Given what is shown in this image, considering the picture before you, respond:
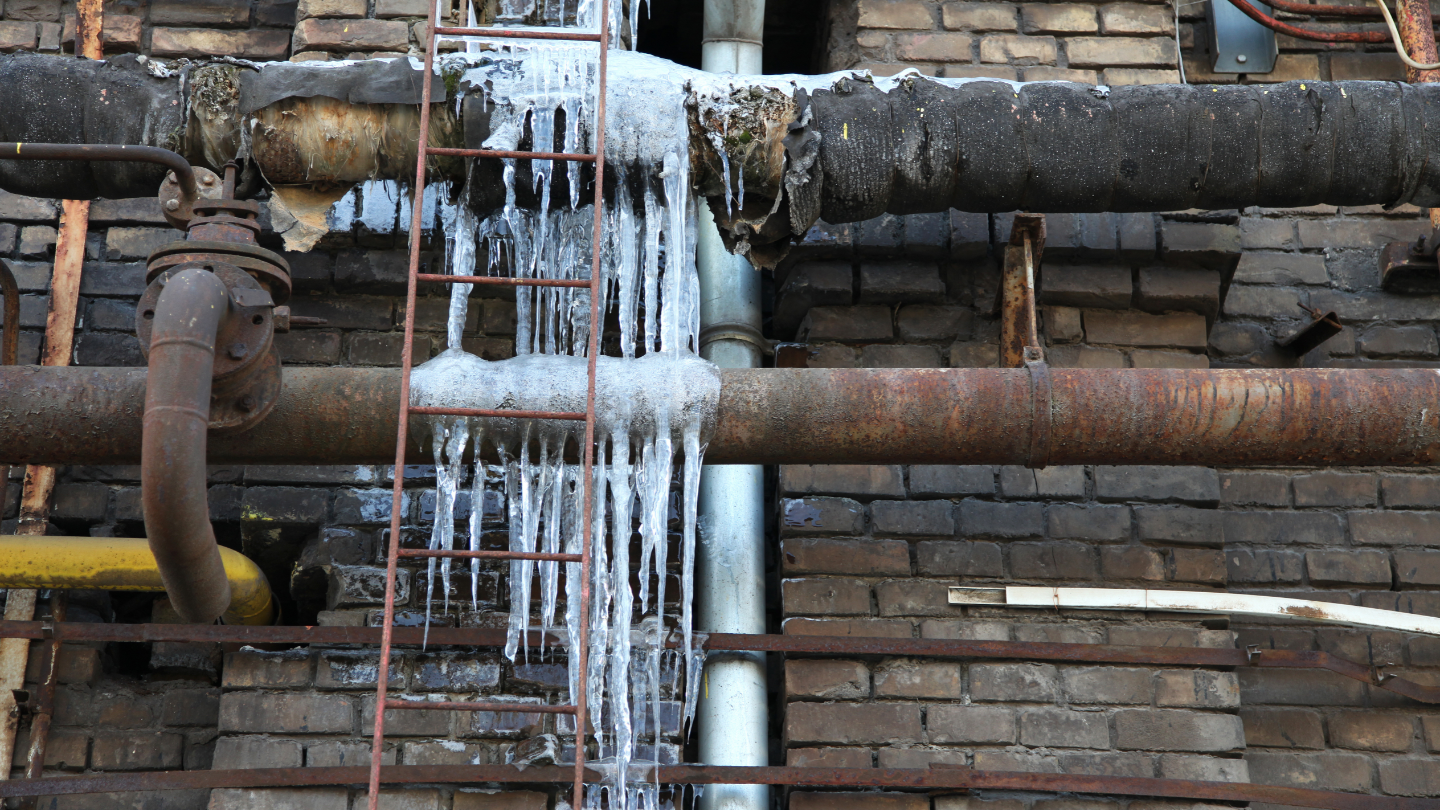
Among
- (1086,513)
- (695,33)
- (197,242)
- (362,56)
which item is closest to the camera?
(197,242)

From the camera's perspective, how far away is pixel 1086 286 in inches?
139

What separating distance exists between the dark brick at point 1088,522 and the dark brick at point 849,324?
0.66m

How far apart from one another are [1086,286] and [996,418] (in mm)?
920

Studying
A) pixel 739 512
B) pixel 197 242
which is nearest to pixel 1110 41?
pixel 739 512

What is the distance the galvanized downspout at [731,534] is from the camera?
3.20m

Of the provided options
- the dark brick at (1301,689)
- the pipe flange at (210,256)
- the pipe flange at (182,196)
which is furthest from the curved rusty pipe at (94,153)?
the dark brick at (1301,689)

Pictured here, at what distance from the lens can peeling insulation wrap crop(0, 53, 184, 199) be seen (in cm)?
289

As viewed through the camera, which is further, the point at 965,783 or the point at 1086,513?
the point at 1086,513

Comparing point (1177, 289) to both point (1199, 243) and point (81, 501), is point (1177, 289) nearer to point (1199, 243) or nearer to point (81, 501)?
point (1199, 243)

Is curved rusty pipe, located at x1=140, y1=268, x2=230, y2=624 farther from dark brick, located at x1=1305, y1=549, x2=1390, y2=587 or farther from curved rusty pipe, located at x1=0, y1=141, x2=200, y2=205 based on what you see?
dark brick, located at x1=1305, y1=549, x2=1390, y2=587

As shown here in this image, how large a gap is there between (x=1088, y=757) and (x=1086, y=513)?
0.62 m

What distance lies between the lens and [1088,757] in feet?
10.2

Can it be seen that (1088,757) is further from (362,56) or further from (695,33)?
(695,33)

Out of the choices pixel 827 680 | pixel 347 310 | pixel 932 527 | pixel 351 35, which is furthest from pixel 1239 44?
pixel 347 310
